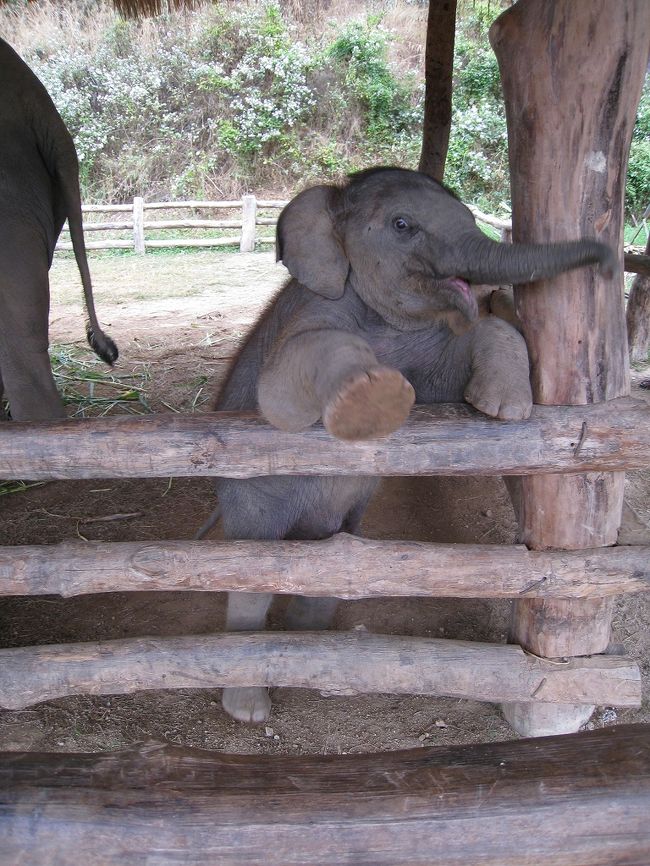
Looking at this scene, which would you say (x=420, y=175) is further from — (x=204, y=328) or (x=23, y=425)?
(x=204, y=328)

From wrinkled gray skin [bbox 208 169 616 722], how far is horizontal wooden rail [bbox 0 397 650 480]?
9 cm

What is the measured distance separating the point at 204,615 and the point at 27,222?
1952mm

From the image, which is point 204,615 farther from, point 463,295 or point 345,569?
point 463,295

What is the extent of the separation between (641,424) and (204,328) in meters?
5.86

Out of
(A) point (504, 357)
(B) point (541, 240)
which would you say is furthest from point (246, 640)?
(B) point (541, 240)

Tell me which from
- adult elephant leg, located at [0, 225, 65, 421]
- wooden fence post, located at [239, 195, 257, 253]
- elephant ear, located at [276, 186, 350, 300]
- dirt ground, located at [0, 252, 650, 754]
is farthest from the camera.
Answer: wooden fence post, located at [239, 195, 257, 253]

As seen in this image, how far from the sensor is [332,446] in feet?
6.93

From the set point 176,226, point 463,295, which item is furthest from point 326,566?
point 176,226

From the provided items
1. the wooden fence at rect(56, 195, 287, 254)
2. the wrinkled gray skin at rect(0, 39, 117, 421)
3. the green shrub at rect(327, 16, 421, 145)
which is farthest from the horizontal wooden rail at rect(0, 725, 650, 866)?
the green shrub at rect(327, 16, 421, 145)

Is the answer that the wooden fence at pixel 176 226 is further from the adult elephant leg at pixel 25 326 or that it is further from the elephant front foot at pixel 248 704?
the elephant front foot at pixel 248 704

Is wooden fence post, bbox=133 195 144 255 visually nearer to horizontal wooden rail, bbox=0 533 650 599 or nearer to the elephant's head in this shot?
the elephant's head

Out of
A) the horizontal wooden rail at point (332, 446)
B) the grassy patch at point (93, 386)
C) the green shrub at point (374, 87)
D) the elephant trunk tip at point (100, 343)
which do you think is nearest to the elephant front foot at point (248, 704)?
the horizontal wooden rail at point (332, 446)

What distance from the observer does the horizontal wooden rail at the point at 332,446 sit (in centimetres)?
206

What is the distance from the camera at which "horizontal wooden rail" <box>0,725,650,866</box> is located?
3.55 ft
